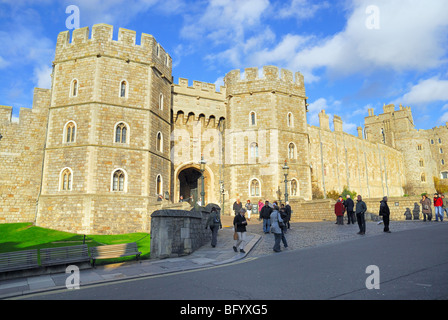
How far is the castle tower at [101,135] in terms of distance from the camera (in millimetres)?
19141

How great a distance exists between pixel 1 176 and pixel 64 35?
389 inches

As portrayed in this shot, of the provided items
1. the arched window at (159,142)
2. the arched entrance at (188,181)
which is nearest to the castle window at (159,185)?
the arched window at (159,142)

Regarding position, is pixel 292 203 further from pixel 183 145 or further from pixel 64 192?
pixel 64 192

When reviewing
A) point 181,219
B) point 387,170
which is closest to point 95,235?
point 181,219

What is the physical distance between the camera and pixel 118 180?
1995cm

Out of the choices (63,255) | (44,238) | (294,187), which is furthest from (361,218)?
(44,238)

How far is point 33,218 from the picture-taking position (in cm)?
2073

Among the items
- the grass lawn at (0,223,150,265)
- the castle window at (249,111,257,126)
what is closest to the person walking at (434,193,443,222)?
the castle window at (249,111,257,126)

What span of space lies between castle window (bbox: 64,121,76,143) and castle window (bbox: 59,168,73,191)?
191 centimetres

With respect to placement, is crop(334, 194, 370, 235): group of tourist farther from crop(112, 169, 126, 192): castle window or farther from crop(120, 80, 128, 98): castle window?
crop(120, 80, 128, 98): castle window

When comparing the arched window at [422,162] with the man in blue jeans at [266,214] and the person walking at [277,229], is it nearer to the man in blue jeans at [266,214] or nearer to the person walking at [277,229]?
the man in blue jeans at [266,214]

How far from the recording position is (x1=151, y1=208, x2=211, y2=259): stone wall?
34.1ft

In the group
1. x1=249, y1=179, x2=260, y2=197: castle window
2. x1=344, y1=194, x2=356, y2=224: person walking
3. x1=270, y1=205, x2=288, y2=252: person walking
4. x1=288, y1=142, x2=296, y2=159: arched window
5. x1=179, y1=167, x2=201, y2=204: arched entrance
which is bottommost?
x1=270, y1=205, x2=288, y2=252: person walking
